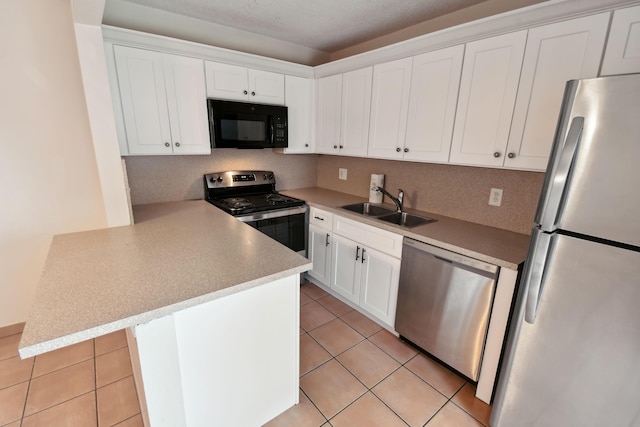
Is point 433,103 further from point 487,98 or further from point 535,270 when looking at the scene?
point 535,270

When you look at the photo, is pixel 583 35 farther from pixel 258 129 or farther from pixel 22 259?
pixel 22 259

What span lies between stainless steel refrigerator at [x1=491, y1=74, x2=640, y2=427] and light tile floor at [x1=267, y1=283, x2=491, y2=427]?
48 cm

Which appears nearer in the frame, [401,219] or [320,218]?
[401,219]

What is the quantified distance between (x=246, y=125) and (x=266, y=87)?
1.37 ft

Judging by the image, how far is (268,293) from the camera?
4.26 ft

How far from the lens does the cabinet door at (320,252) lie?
262 centimetres

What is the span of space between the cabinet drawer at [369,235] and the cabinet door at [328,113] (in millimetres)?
826

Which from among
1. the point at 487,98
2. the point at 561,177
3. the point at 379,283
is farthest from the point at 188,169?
the point at 561,177

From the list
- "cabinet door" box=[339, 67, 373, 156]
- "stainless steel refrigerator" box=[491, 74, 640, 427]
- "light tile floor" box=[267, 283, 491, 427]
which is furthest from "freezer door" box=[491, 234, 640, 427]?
"cabinet door" box=[339, 67, 373, 156]

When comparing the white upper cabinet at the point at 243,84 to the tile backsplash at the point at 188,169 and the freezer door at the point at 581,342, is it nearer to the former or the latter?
the tile backsplash at the point at 188,169

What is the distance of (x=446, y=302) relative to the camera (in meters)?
1.74

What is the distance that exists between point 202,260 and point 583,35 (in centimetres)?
208

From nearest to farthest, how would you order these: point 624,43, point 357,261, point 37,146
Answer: point 624,43 < point 37,146 < point 357,261

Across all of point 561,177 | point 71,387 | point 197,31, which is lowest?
point 71,387
